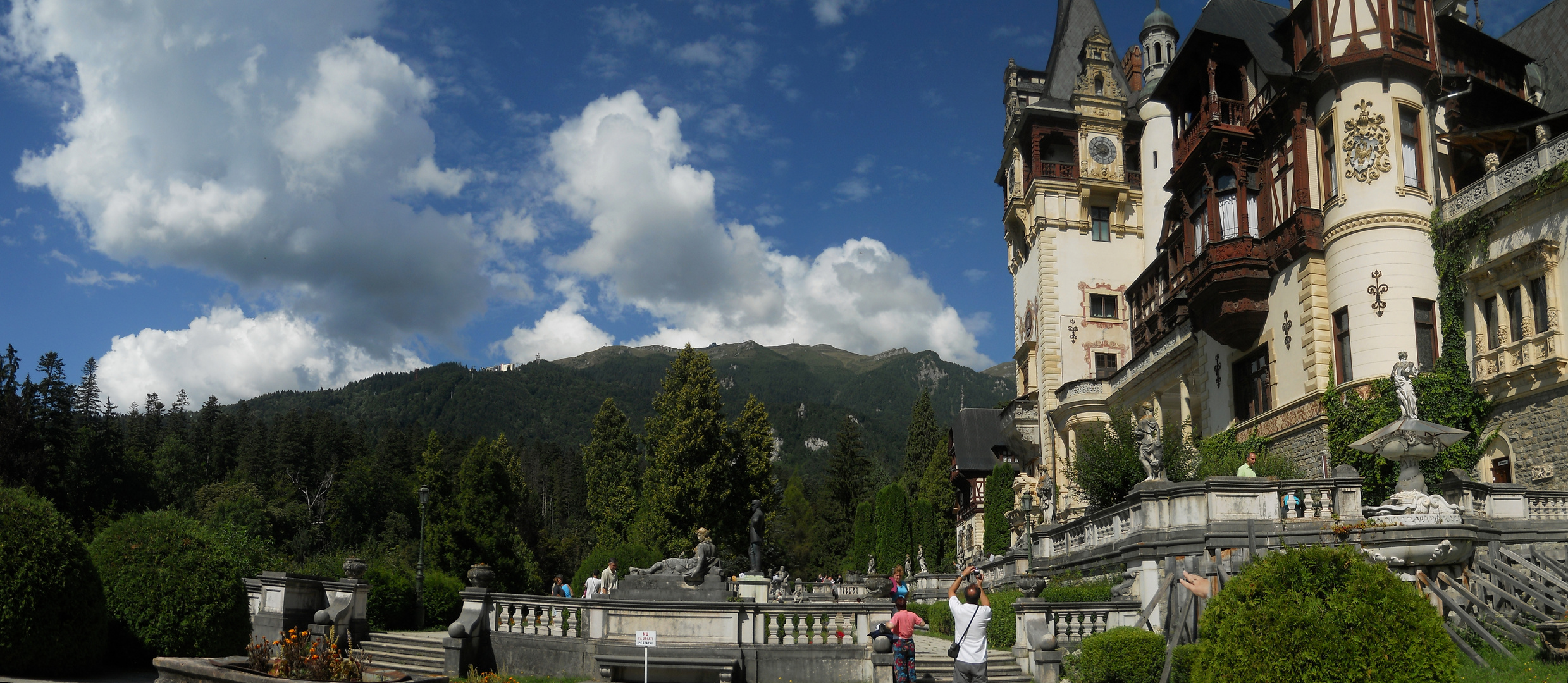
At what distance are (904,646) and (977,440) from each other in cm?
5121

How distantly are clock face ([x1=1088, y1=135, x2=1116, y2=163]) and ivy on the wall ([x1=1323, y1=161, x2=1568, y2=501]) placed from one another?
23.6 metres

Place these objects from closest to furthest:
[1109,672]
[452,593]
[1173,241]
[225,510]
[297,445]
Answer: [1109,672] → [452,593] → [1173,241] → [225,510] → [297,445]

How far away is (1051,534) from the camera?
26234mm

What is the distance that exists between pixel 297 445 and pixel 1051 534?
101436mm

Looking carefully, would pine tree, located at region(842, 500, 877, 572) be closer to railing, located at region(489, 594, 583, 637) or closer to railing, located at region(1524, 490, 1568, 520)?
railing, located at region(489, 594, 583, 637)

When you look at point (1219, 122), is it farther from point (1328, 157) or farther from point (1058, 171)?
point (1058, 171)

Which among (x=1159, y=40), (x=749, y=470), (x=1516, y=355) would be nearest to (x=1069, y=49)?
(x=1159, y=40)

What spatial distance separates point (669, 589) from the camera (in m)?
20.3

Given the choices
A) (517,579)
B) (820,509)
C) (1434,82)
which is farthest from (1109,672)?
(820,509)

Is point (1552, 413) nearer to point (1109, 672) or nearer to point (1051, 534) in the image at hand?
point (1051, 534)

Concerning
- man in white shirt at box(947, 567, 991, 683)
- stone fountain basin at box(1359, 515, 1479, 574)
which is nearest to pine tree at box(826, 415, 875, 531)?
stone fountain basin at box(1359, 515, 1479, 574)

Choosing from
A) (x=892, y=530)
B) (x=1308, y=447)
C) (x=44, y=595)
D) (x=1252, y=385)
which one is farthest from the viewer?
(x=892, y=530)

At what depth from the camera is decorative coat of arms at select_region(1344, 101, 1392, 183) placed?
26.0m

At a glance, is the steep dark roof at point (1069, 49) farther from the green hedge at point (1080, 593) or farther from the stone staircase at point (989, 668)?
the stone staircase at point (989, 668)
